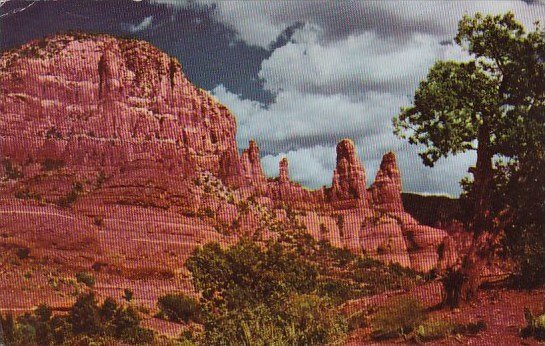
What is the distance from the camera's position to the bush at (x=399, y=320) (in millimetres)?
12672

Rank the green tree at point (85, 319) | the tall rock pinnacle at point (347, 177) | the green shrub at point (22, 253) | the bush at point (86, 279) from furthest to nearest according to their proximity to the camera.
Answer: the tall rock pinnacle at point (347, 177) < the green shrub at point (22, 253) < the bush at point (86, 279) < the green tree at point (85, 319)

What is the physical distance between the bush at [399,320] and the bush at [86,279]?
1787 cm

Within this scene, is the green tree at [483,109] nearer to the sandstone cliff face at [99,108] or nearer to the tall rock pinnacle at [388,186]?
the sandstone cliff face at [99,108]

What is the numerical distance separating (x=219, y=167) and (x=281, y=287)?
140ft

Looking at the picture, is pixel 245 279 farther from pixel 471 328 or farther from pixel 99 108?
pixel 99 108

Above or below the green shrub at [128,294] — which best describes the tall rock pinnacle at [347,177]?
above

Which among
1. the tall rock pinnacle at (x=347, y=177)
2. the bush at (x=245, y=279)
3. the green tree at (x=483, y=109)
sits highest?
the tall rock pinnacle at (x=347, y=177)

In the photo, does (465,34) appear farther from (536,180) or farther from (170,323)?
(170,323)

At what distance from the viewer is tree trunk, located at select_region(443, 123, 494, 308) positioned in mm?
13891

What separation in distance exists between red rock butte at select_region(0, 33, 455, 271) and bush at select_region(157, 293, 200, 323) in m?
11.1

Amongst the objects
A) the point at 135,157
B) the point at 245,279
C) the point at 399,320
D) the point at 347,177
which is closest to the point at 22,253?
the point at 245,279

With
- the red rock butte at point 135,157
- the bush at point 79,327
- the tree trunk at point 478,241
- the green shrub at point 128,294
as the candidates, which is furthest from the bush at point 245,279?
the red rock butte at point 135,157

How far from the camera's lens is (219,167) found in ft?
193

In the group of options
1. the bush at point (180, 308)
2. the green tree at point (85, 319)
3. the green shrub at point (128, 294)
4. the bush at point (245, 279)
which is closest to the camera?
the bush at point (245, 279)
